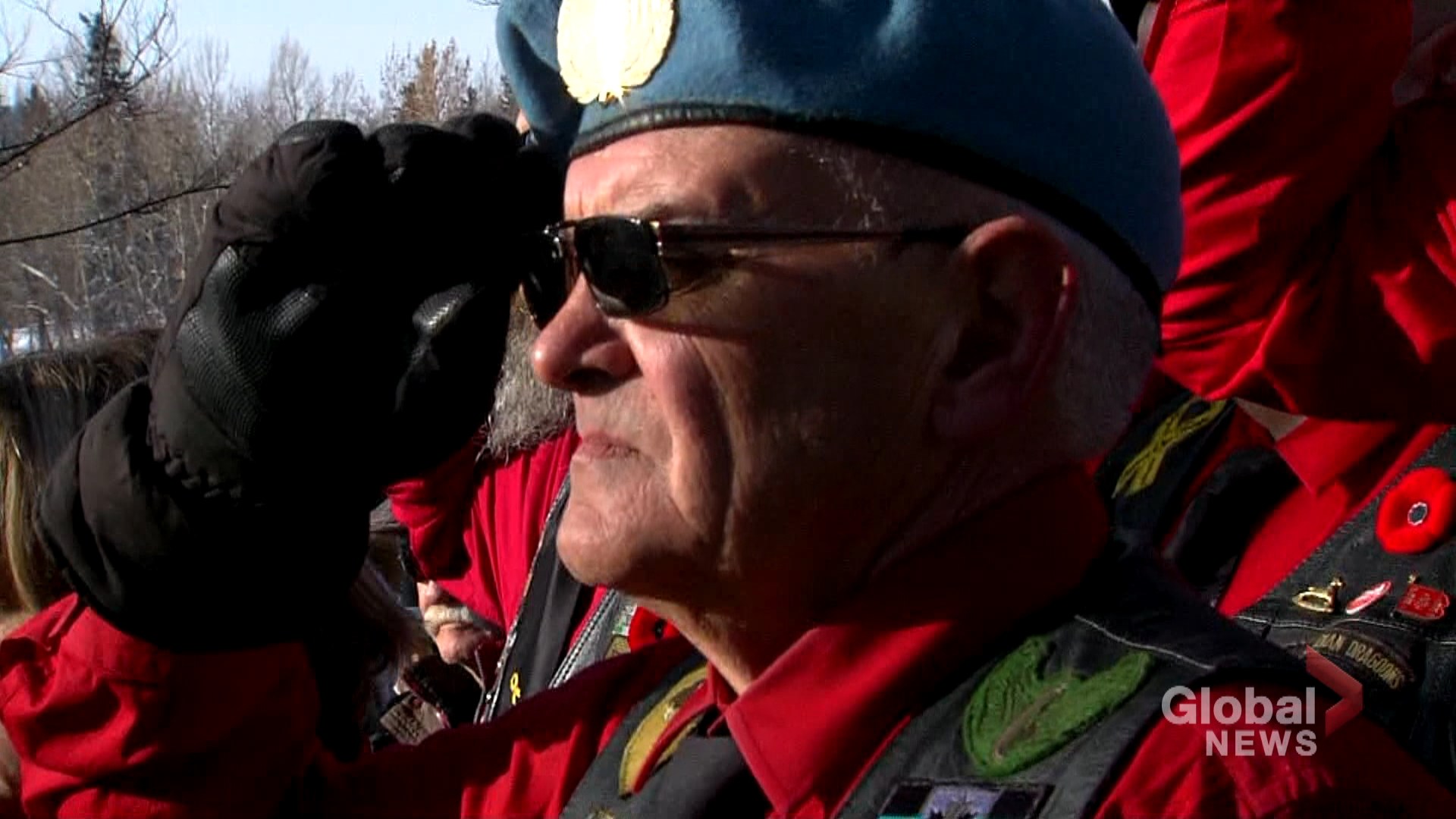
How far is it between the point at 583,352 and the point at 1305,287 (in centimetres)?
116

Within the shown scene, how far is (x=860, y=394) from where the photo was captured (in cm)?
150

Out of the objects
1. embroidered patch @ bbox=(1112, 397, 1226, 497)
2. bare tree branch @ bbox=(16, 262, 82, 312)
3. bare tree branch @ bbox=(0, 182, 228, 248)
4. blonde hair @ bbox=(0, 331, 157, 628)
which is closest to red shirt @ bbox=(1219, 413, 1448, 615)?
embroidered patch @ bbox=(1112, 397, 1226, 497)

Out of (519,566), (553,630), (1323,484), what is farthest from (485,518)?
(1323,484)

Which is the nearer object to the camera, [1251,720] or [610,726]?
[1251,720]

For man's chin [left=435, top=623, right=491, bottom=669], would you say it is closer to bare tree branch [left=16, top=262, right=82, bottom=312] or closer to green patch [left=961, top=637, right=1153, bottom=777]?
green patch [left=961, top=637, right=1153, bottom=777]

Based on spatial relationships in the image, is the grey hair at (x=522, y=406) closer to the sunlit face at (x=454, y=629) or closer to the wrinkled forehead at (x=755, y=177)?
the sunlit face at (x=454, y=629)

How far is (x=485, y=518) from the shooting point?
10.7 feet

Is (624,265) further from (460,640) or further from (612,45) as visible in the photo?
(460,640)

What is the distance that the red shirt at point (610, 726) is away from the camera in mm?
1255

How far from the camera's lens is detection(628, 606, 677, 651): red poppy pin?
2367 mm

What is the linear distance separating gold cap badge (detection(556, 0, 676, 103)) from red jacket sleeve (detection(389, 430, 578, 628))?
4.36ft

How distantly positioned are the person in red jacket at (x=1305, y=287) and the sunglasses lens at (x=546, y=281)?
2.68 ft

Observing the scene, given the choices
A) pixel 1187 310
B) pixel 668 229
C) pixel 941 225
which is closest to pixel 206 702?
pixel 668 229

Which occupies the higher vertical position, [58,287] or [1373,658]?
[1373,658]
